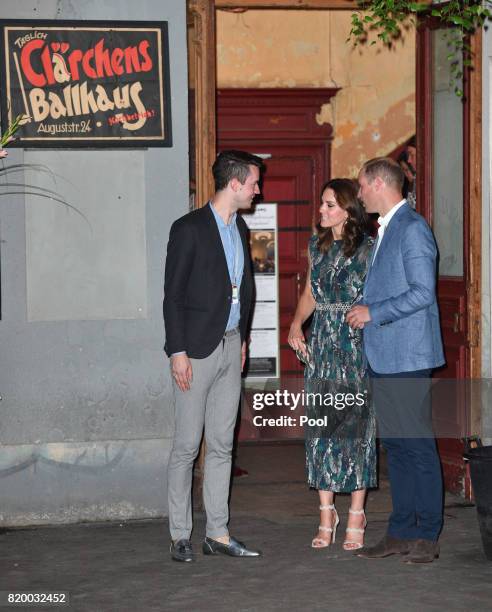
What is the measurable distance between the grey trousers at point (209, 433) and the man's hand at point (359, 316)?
0.68 m

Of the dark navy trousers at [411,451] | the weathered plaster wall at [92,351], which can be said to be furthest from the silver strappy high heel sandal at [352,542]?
the weathered plaster wall at [92,351]

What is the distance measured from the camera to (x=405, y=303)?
6070 mm

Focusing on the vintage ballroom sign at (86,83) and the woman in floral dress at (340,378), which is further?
the vintage ballroom sign at (86,83)

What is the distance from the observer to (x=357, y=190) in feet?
21.8

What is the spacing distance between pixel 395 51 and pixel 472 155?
146 inches

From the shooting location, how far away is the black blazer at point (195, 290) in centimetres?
629

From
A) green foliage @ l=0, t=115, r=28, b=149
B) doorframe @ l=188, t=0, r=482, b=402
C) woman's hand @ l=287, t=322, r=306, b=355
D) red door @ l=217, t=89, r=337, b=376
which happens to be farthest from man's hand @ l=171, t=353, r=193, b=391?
red door @ l=217, t=89, r=337, b=376

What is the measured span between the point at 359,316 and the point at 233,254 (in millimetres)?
812

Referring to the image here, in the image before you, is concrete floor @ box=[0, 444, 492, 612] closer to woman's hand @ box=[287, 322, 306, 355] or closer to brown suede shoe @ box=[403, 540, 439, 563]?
brown suede shoe @ box=[403, 540, 439, 563]

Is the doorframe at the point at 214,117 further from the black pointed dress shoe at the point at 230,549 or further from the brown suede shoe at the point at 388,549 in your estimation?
the black pointed dress shoe at the point at 230,549

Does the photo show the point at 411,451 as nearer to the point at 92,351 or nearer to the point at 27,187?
the point at 92,351

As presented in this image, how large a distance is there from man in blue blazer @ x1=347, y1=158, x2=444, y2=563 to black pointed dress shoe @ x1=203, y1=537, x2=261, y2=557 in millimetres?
666

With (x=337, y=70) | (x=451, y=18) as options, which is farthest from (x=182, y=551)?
(x=337, y=70)

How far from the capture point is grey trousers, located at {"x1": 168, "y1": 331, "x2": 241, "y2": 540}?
20.9ft
